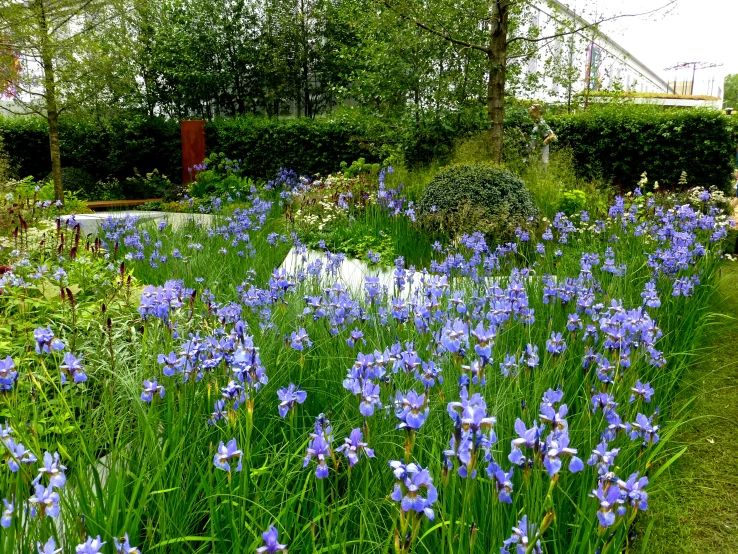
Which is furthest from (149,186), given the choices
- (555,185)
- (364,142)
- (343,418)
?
(343,418)

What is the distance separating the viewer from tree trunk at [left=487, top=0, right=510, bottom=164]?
808 cm

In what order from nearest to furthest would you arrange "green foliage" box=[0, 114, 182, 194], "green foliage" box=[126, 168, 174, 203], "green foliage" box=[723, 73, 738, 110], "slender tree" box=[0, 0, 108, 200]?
"slender tree" box=[0, 0, 108, 200]
"green foliage" box=[126, 168, 174, 203]
"green foliage" box=[0, 114, 182, 194]
"green foliage" box=[723, 73, 738, 110]

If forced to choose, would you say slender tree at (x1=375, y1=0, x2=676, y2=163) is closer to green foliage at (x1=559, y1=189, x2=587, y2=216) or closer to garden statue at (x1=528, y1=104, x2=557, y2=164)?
garden statue at (x1=528, y1=104, x2=557, y2=164)

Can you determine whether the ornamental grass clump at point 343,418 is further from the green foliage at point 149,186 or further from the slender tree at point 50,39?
the green foliage at point 149,186

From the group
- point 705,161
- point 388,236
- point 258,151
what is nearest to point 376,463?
point 388,236

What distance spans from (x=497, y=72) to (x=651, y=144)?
4.85m

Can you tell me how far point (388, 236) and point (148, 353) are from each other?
13.2 feet

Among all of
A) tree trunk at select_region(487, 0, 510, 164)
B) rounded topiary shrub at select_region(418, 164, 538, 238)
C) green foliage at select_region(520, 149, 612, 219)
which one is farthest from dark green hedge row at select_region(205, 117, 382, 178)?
rounded topiary shrub at select_region(418, 164, 538, 238)

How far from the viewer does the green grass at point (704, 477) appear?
2.14 meters

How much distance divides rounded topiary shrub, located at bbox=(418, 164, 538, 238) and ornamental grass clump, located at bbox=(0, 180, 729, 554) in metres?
2.23

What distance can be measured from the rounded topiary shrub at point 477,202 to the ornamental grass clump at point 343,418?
2.23 meters

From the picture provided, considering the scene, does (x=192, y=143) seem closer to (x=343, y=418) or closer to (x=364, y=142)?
(x=364, y=142)

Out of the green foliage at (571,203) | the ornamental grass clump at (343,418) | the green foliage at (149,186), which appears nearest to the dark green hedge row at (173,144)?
the green foliage at (149,186)

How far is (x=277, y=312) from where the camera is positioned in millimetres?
3127
